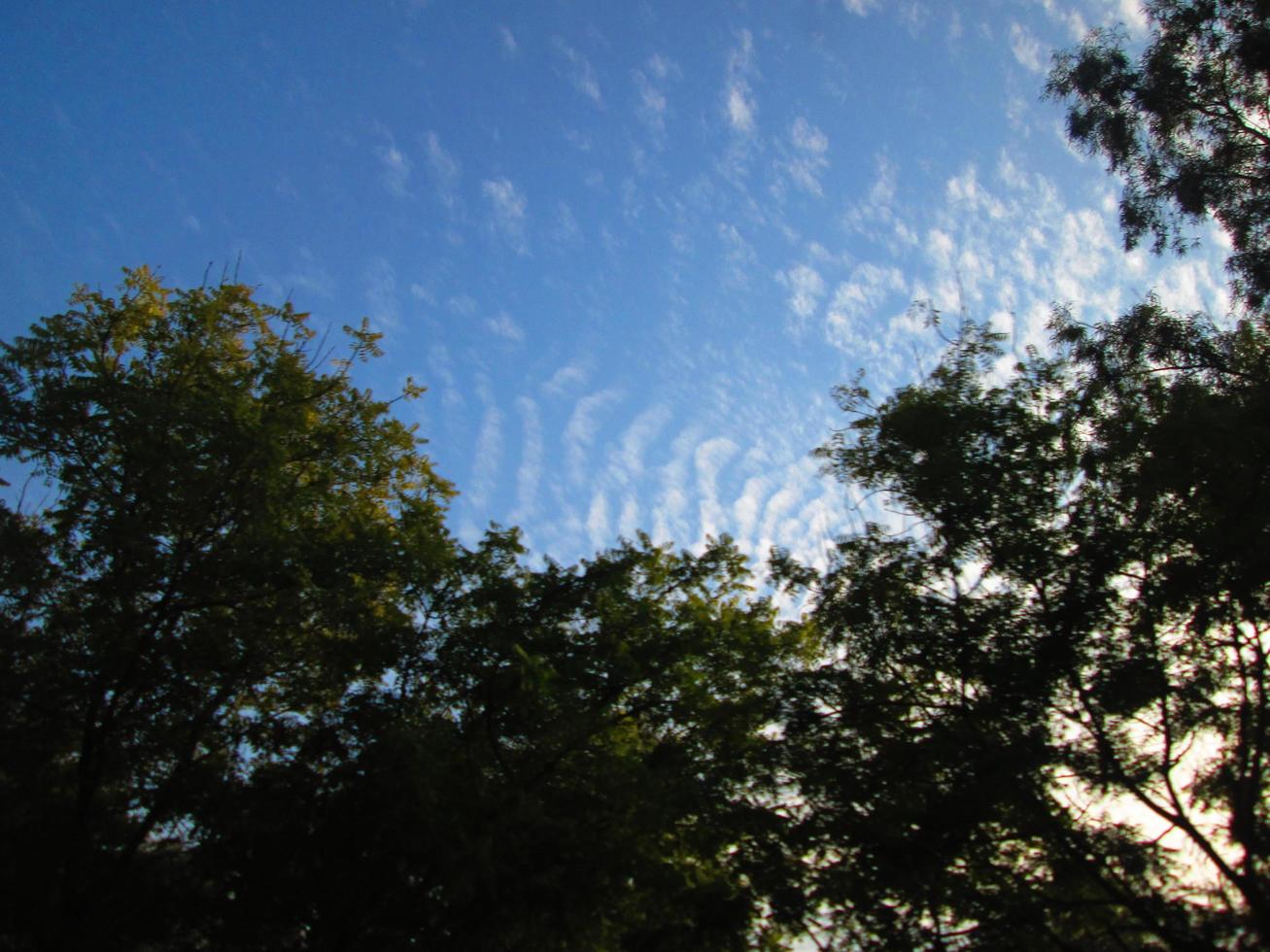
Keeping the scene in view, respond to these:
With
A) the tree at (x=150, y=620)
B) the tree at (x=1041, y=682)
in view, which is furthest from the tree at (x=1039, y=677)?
the tree at (x=150, y=620)

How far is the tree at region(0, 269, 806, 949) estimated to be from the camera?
37.4 ft

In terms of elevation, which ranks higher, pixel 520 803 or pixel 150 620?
pixel 150 620

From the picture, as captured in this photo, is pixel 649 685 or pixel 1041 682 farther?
pixel 649 685

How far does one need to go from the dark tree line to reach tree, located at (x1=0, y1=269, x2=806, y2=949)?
0.22ft

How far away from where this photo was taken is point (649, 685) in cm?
1399

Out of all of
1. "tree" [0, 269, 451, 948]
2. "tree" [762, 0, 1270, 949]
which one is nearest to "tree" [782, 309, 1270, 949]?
"tree" [762, 0, 1270, 949]

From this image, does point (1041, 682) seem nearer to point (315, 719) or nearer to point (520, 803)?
point (520, 803)

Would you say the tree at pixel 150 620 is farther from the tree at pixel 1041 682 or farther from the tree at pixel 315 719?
Answer: the tree at pixel 1041 682

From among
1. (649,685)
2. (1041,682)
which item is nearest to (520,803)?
(649,685)

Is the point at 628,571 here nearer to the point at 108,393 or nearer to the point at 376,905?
the point at 376,905

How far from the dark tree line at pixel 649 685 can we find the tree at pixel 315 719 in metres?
0.07

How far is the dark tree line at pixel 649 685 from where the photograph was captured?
9.69m

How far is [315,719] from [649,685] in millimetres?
5403

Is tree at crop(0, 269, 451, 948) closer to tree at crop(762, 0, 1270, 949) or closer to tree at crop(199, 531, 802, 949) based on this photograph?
tree at crop(199, 531, 802, 949)
